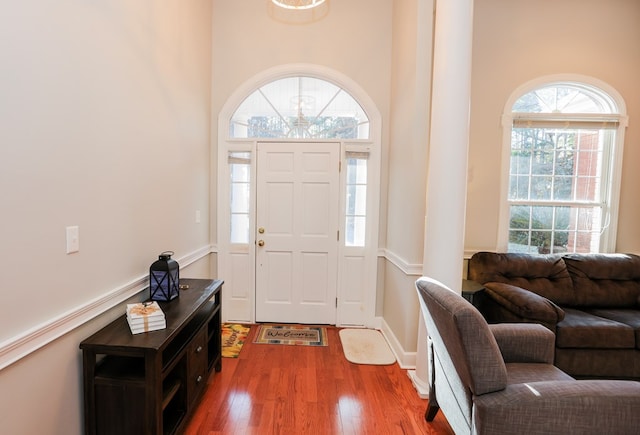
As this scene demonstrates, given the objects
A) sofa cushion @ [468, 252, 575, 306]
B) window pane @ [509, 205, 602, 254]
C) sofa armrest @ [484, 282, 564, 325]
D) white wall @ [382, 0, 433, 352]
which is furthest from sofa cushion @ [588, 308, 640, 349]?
white wall @ [382, 0, 433, 352]

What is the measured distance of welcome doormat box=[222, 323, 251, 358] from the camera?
295cm

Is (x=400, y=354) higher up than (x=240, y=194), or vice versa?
(x=240, y=194)

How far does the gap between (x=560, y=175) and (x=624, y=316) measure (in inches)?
56.7

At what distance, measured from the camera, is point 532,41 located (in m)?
3.26

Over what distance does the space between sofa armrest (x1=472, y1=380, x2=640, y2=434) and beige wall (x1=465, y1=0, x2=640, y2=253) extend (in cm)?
212

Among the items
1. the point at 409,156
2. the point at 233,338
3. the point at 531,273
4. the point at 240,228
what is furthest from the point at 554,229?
the point at 233,338

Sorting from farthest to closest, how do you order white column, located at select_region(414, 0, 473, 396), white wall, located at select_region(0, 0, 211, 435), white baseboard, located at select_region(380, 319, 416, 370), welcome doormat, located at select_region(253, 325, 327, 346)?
welcome doormat, located at select_region(253, 325, 327, 346), white baseboard, located at select_region(380, 319, 416, 370), white column, located at select_region(414, 0, 473, 396), white wall, located at select_region(0, 0, 211, 435)

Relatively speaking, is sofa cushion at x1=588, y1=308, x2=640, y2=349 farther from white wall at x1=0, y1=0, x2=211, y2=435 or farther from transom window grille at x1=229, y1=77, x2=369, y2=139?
white wall at x1=0, y1=0, x2=211, y2=435

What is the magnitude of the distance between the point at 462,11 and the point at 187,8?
223 cm

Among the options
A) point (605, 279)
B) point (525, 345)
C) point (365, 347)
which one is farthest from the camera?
point (365, 347)

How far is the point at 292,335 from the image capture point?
332 centimetres

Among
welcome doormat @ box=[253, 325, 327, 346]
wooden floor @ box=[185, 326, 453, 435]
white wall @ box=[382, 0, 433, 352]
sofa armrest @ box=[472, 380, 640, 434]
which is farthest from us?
welcome doormat @ box=[253, 325, 327, 346]

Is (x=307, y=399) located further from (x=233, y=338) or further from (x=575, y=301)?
(x=575, y=301)

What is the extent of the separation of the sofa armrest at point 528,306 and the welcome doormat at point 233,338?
7.61 feet
